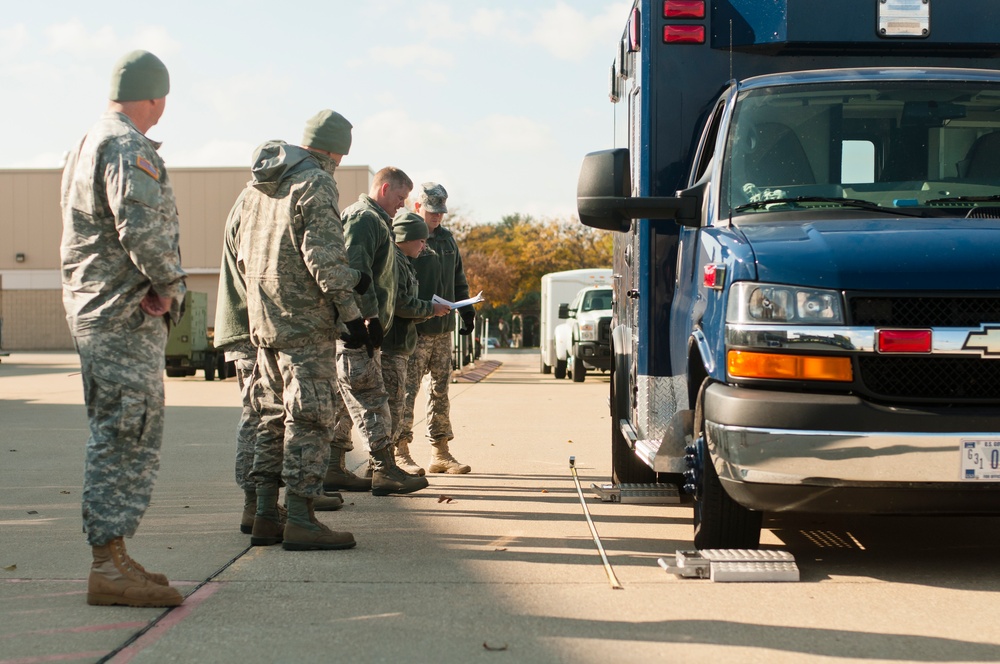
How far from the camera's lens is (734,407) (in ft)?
16.0

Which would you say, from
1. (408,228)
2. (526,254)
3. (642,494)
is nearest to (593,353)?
(408,228)

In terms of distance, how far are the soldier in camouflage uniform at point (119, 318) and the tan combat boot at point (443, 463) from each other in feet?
14.2

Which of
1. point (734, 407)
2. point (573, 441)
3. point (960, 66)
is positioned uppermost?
point (960, 66)

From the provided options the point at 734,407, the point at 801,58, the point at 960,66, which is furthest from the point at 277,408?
the point at 960,66

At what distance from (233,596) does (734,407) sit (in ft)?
7.09

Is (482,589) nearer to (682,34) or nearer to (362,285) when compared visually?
(362,285)

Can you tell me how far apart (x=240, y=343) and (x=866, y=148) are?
3.41 m

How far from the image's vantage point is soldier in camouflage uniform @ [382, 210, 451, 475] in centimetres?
828

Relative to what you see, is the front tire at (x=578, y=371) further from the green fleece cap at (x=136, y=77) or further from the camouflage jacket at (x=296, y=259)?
the green fleece cap at (x=136, y=77)

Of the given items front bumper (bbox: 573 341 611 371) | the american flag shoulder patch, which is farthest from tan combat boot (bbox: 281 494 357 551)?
front bumper (bbox: 573 341 611 371)

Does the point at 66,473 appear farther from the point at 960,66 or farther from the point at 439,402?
the point at 960,66

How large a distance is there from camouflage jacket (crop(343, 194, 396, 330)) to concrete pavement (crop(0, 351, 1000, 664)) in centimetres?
125

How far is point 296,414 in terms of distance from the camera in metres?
5.83

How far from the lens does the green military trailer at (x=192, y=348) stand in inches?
922
